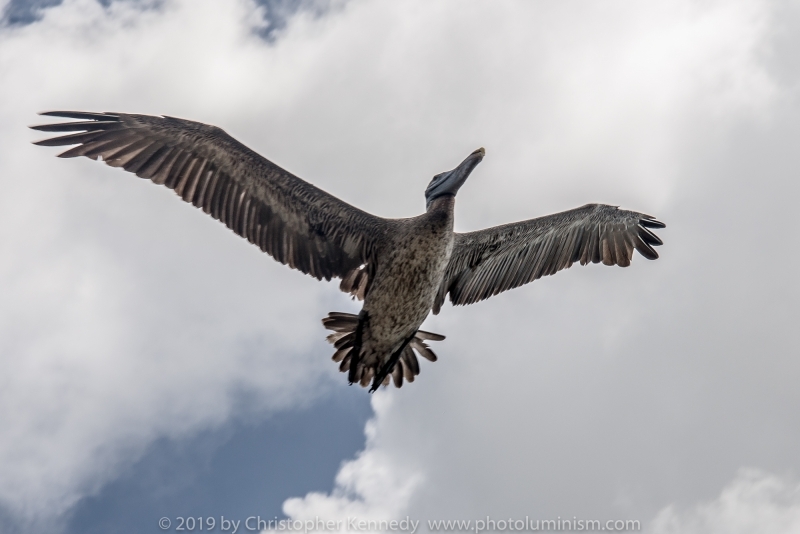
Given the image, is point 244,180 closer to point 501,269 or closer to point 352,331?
point 352,331

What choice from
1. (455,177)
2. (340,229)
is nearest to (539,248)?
(455,177)

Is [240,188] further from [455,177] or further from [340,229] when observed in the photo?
[455,177]

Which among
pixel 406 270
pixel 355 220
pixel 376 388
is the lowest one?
pixel 376 388

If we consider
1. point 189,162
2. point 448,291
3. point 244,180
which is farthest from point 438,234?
point 189,162

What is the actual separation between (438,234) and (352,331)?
A: 5.64 feet

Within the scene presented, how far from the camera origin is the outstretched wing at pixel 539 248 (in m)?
12.0

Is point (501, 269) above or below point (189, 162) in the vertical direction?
above

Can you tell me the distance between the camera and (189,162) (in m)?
11.3

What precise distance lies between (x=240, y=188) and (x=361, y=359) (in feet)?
9.07

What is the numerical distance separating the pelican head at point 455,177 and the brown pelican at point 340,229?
0.05ft

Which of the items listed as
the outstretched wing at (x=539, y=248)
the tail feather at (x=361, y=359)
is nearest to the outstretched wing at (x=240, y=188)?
the tail feather at (x=361, y=359)

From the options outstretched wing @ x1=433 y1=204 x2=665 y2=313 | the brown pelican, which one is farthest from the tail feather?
outstretched wing @ x1=433 y1=204 x2=665 y2=313

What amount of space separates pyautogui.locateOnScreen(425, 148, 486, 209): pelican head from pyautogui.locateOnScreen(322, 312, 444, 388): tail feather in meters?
1.84

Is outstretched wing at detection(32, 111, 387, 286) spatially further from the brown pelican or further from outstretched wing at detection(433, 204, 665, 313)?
outstretched wing at detection(433, 204, 665, 313)
